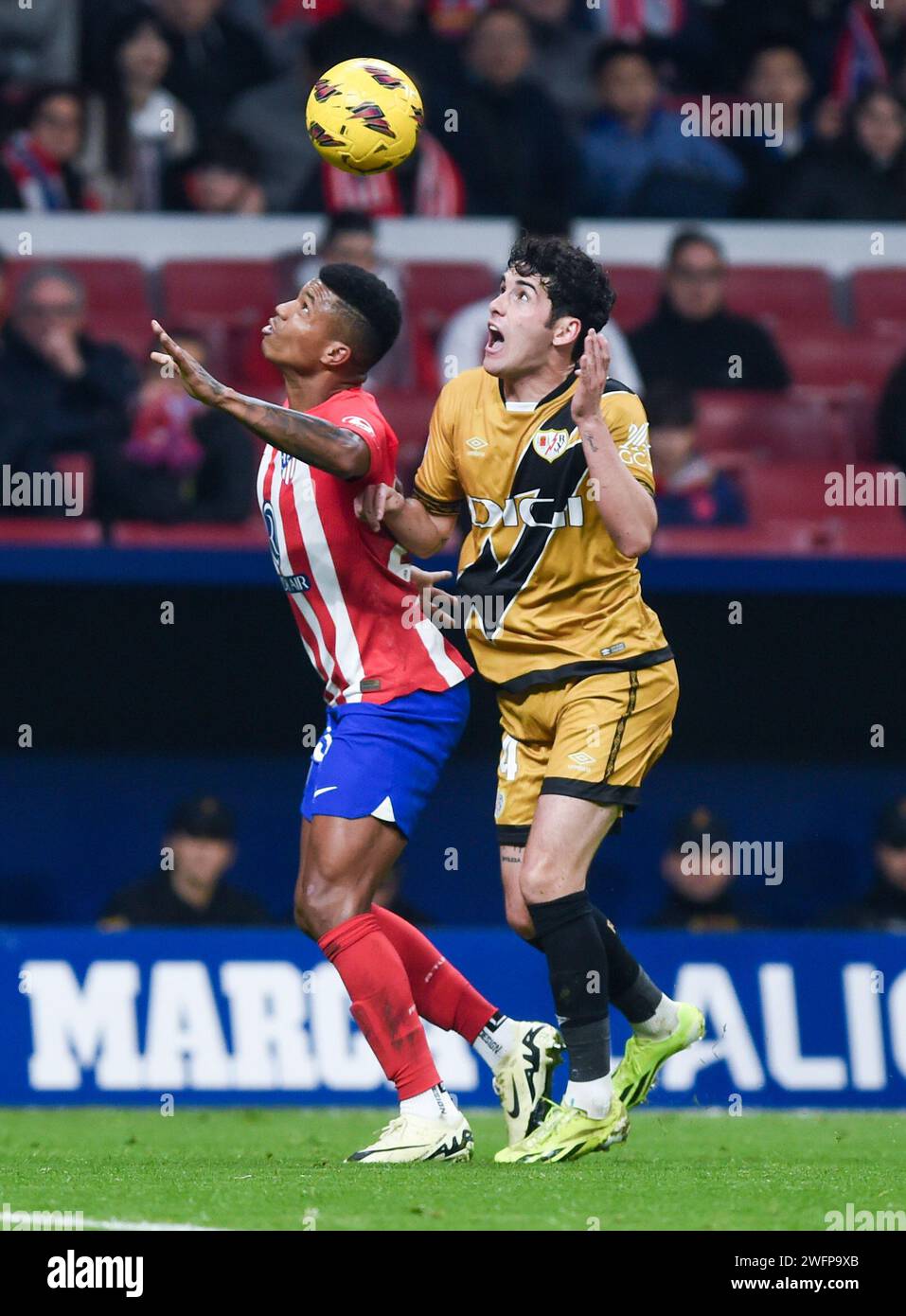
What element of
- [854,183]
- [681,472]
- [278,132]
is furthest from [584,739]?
[854,183]

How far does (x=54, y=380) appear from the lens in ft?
31.7

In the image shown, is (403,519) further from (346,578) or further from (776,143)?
(776,143)

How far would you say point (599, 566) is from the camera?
565 centimetres

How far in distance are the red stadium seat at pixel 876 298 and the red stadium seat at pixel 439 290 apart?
2094 mm

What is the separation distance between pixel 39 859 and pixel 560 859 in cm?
518

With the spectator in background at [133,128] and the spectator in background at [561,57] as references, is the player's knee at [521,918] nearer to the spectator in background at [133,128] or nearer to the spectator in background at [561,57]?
the spectator in background at [133,128]

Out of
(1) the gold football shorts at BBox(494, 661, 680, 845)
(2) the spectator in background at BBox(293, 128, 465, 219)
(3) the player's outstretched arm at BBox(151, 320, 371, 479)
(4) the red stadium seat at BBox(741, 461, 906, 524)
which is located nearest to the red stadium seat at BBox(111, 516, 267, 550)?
(4) the red stadium seat at BBox(741, 461, 906, 524)

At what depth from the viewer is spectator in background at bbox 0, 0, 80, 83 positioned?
12.2 metres

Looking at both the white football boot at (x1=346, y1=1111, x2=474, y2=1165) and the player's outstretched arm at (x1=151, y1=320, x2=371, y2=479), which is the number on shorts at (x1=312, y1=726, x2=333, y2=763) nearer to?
the player's outstretched arm at (x1=151, y1=320, x2=371, y2=479)

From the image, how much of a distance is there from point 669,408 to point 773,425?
1.25m

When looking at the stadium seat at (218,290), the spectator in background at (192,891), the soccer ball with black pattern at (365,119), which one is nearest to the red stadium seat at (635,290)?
the stadium seat at (218,290)

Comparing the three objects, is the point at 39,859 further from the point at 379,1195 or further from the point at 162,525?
the point at 379,1195

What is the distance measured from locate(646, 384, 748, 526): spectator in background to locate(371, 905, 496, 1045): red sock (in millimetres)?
3964
